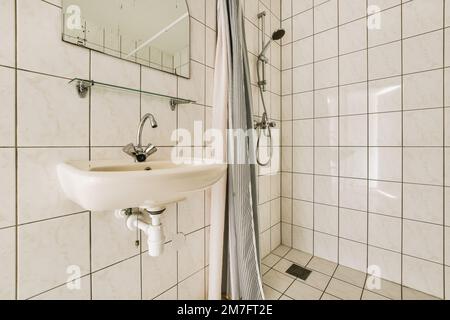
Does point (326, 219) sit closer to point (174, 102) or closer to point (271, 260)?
point (271, 260)

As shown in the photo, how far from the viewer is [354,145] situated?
1404 mm

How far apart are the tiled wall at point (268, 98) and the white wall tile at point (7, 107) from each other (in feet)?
4.02

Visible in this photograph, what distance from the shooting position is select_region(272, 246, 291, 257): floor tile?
163cm

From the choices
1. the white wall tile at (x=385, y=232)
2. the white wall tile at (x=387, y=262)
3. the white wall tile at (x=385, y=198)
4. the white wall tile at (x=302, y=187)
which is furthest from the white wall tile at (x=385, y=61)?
the white wall tile at (x=387, y=262)

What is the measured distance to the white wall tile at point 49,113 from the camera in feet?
1.95

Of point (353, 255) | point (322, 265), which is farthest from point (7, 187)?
point (353, 255)

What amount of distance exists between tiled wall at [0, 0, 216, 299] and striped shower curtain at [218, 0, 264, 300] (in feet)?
1.06

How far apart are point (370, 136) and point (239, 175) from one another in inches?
38.3

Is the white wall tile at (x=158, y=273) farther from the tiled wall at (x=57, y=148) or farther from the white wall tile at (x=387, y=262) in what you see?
the white wall tile at (x=387, y=262)

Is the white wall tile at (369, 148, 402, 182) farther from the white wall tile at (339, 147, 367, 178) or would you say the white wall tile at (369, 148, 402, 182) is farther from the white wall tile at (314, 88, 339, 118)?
the white wall tile at (314, 88, 339, 118)

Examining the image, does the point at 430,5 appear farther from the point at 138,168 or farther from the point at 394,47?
the point at 138,168

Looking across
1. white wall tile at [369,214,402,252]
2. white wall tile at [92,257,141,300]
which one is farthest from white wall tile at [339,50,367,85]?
white wall tile at [92,257,141,300]

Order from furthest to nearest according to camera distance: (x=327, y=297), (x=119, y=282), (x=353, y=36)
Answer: (x=353, y=36) < (x=327, y=297) < (x=119, y=282)
